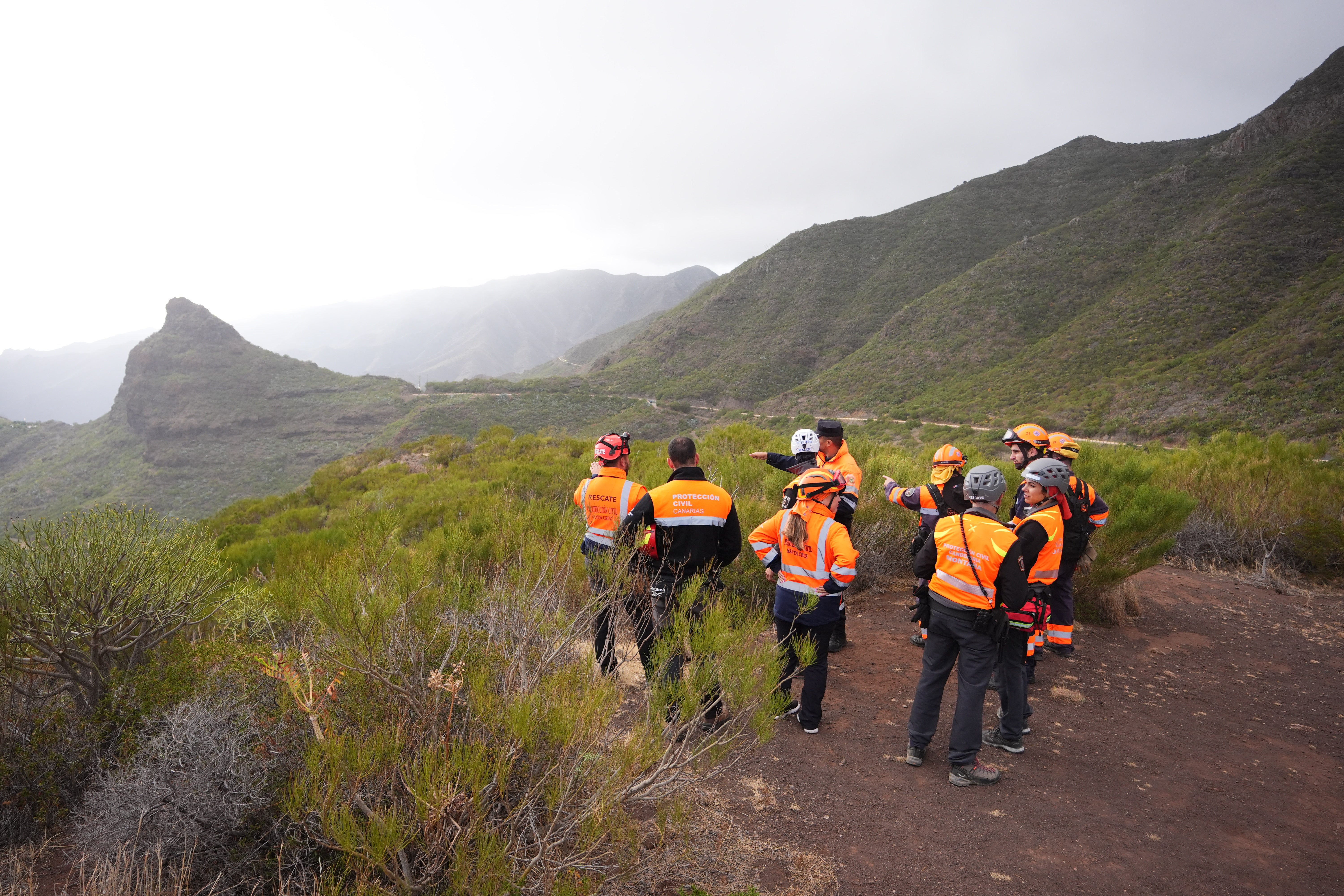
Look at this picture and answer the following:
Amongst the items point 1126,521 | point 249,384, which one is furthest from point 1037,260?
point 249,384

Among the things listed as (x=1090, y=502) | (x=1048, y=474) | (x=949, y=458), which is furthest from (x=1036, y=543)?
(x=1090, y=502)

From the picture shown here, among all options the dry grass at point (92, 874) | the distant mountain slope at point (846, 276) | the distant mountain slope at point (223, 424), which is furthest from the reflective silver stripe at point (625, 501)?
the distant mountain slope at point (846, 276)

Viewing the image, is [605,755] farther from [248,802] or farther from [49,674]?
[49,674]

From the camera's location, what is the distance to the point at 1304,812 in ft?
10.5

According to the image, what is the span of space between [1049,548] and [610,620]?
311cm

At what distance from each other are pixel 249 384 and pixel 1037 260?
78.0 metres

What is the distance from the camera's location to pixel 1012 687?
3.76 metres

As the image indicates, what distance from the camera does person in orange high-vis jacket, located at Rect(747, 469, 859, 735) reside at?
144 inches

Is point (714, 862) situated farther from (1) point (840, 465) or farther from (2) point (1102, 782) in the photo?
(1) point (840, 465)

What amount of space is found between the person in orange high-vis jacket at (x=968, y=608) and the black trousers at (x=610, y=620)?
1799 mm

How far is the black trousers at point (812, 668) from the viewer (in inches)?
149

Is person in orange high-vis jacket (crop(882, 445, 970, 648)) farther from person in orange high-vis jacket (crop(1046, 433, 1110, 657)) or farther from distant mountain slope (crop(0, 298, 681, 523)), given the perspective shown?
distant mountain slope (crop(0, 298, 681, 523))

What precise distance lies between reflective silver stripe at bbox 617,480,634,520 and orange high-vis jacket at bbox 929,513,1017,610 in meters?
2.07

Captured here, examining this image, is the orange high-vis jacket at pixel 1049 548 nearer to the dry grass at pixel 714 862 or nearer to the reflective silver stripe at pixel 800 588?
the reflective silver stripe at pixel 800 588
